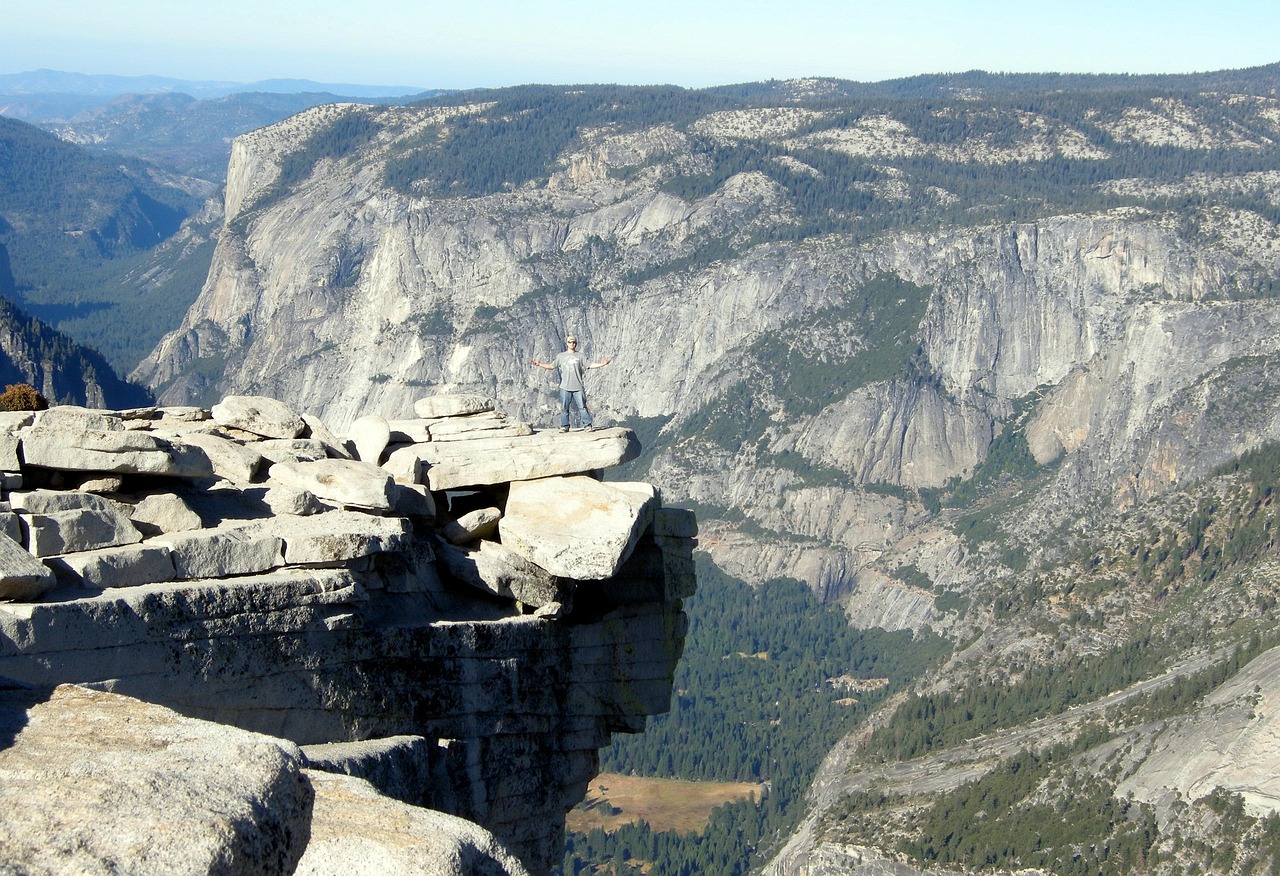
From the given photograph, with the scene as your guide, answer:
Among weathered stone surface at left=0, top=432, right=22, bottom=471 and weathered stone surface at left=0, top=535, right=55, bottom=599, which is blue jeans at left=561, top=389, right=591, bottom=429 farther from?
weathered stone surface at left=0, top=535, right=55, bottom=599

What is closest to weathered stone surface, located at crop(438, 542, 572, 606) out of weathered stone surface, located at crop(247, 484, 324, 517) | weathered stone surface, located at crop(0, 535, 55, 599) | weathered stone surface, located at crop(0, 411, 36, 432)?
weathered stone surface, located at crop(247, 484, 324, 517)

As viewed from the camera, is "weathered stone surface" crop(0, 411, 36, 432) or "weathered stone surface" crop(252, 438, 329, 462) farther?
"weathered stone surface" crop(252, 438, 329, 462)

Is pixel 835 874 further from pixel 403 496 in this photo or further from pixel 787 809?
pixel 403 496

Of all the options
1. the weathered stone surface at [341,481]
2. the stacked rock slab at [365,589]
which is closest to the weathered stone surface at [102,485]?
the stacked rock slab at [365,589]

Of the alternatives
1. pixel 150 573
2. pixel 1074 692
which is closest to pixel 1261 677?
pixel 1074 692

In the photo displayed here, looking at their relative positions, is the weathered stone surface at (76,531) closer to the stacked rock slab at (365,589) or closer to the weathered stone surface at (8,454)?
the stacked rock slab at (365,589)

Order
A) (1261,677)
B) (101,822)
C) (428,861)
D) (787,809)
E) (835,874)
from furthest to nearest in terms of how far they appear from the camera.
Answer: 1. (787,809)
2. (1261,677)
3. (835,874)
4. (428,861)
5. (101,822)
